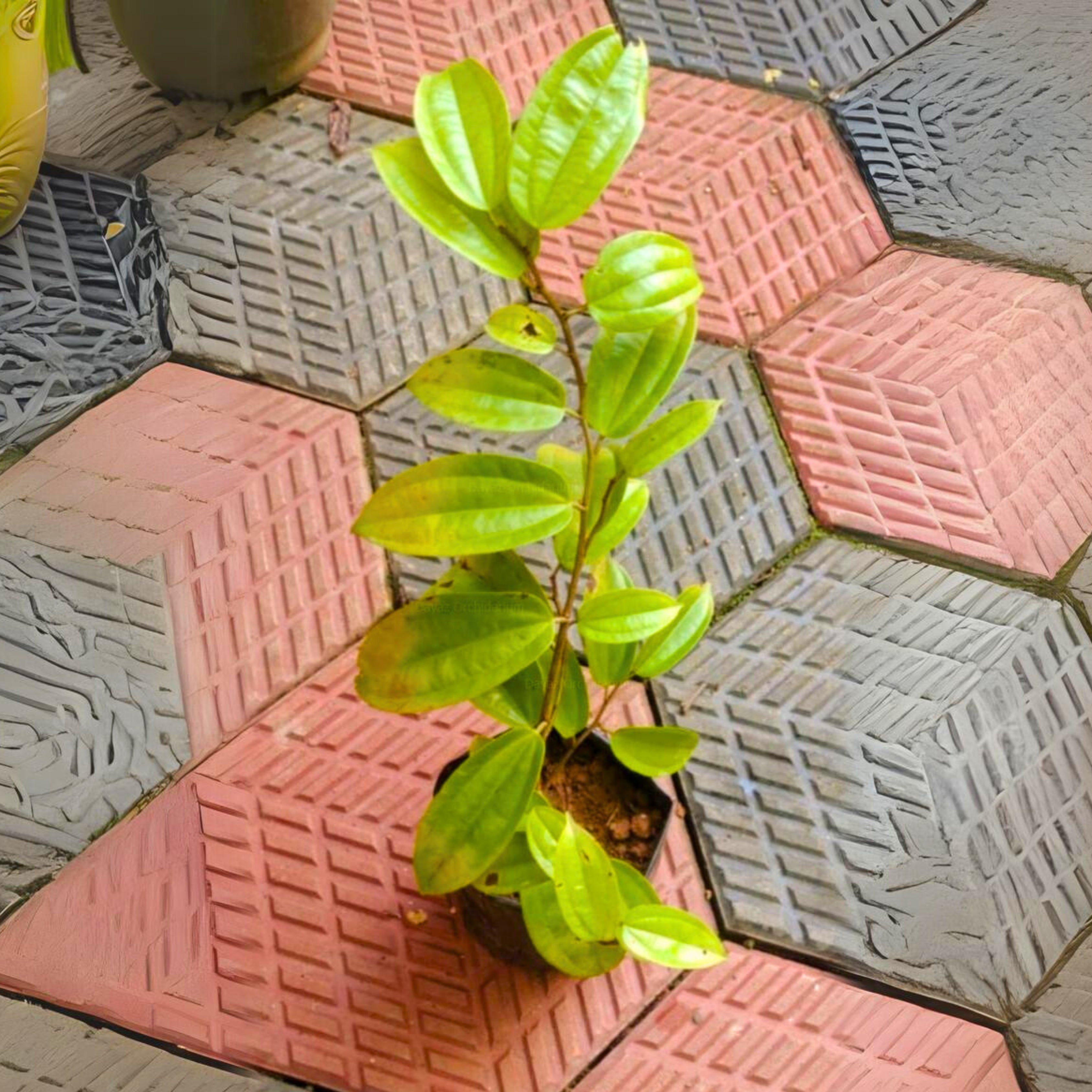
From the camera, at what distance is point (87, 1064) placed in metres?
1.11

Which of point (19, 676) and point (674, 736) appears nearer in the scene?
point (674, 736)

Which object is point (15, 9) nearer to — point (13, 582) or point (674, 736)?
point (13, 582)

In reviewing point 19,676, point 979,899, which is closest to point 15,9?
point 19,676

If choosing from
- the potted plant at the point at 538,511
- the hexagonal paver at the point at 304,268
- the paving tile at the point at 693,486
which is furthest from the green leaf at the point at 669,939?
the hexagonal paver at the point at 304,268

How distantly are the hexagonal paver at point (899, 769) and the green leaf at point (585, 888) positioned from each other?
1.61 feet

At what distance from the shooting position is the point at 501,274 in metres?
0.57

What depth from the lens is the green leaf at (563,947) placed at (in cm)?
89

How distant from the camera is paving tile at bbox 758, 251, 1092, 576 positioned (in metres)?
1.49

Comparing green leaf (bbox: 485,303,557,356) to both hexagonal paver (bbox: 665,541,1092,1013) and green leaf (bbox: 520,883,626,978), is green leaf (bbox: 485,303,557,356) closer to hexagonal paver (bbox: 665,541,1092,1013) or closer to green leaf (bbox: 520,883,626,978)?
green leaf (bbox: 520,883,626,978)

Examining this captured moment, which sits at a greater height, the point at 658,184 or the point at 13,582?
the point at 658,184

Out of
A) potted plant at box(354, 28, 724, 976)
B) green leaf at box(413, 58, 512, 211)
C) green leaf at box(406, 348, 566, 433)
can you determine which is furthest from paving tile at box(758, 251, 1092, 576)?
green leaf at box(413, 58, 512, 211)

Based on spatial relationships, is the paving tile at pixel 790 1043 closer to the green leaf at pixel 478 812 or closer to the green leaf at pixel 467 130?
the green leaf at pixel 478 812

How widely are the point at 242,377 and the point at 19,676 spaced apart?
497mm

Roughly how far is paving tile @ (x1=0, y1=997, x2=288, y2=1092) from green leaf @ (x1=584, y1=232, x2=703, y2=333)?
0.91 metres
